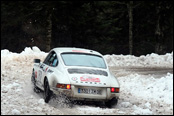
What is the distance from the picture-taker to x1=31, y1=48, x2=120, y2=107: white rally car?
8.29 m

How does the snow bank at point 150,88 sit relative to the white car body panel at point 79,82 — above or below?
below

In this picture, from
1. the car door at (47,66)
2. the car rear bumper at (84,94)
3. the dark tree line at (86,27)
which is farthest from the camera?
the dark tree line at (86,27)

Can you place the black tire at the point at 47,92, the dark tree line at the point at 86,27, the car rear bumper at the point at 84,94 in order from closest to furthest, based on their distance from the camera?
the car rear bumper at the point at 84,94 < the black tire at the point at 47,92 < the dark tree line at the point at 86,27

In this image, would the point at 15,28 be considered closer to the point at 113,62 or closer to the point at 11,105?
the point at 113,62

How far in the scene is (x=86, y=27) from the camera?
30.1 m

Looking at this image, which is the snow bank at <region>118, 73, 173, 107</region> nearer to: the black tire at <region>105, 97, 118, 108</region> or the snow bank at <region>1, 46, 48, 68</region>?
the black tire at <region>105, 97, 118, 108</region>

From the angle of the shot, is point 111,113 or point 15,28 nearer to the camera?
point 111,113

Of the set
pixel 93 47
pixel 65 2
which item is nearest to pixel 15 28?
pixel 93 47

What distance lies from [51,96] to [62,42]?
87.7ft

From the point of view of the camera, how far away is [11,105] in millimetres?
7973

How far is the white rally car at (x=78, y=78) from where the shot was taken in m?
8.29

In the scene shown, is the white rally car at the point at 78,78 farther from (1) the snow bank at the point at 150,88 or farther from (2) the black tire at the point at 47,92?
(1) the snow bank at the point at 150,88

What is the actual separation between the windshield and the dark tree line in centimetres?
1292

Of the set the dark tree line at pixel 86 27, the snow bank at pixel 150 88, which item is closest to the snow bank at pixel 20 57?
the dark tree line at pixel 86 27
